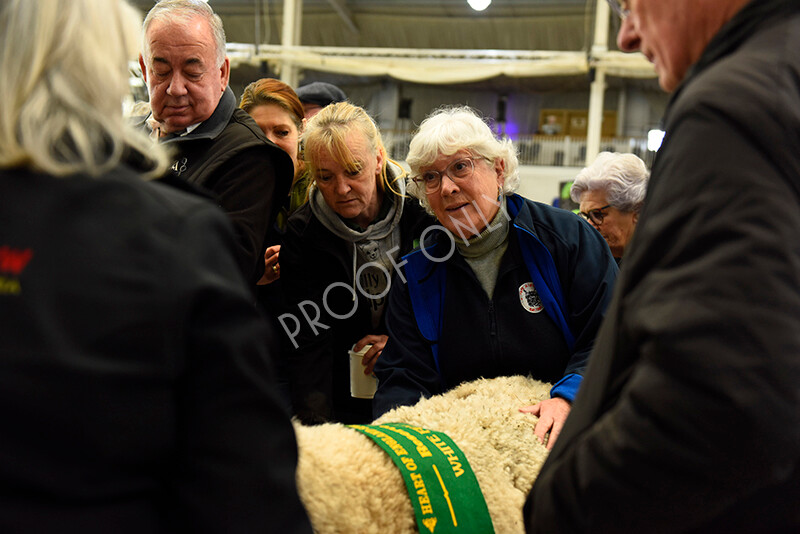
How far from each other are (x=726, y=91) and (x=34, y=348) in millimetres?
787

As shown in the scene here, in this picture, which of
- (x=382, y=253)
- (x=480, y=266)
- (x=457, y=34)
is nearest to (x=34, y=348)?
(x=480, y=266)

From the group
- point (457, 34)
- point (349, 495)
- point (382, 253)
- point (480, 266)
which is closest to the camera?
point (349, 495)

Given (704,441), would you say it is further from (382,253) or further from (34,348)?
(382,253)

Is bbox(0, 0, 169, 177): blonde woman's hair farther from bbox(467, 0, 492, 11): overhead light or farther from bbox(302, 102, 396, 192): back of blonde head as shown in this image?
bbox(467, 0, 492, 11): overhead light

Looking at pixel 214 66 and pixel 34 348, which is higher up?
pixel 214 66

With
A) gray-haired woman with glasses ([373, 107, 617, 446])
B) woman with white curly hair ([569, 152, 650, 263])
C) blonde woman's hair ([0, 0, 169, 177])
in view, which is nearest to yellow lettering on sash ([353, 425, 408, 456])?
gray-haired woman with glasses ([373, 107, 617, 446])

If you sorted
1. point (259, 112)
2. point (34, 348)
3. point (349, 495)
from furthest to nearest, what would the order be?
point (259, 112), point (349, 495), point (34, 348)

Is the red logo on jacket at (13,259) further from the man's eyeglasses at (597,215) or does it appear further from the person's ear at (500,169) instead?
the man's eyeglasses at (597,215)

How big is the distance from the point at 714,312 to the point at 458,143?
5.33 ft

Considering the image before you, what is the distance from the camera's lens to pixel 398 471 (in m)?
1.44

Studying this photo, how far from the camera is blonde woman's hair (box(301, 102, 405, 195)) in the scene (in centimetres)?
259

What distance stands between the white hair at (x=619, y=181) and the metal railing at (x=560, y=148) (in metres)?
13.1

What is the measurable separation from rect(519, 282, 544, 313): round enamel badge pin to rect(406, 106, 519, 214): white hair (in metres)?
0.40

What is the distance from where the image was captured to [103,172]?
776 millimetres
